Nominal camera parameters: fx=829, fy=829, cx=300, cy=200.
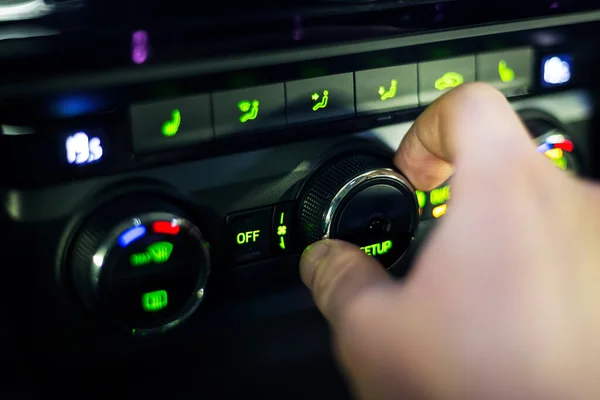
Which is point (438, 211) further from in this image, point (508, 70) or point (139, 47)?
point (139, 47)

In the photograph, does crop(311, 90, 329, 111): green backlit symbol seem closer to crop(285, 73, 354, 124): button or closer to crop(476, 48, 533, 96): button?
crop(285, 73, 354, 124): button

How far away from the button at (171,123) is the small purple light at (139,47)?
3 cm

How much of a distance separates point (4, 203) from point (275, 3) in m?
0.21

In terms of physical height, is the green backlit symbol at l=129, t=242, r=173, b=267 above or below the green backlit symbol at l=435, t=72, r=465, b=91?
below

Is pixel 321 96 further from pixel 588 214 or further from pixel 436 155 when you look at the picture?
pixel 588 214

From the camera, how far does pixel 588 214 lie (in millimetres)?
482

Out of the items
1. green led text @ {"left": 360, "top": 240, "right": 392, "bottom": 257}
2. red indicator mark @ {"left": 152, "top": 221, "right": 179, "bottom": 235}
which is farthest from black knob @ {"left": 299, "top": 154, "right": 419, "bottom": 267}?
red indicator mark @ {"left": 152, "top": 221, "right": 179, "bottom": 235}

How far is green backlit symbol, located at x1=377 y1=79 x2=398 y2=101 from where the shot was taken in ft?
2.01

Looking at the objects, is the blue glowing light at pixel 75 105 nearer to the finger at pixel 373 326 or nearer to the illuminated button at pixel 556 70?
the finger at pixel 373 326

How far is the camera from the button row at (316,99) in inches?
21.3

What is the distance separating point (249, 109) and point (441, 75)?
159 millimetres

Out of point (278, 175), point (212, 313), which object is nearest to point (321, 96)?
point (278, 175)

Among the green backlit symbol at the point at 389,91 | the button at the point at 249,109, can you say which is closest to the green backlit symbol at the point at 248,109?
the button at the point at 249,109

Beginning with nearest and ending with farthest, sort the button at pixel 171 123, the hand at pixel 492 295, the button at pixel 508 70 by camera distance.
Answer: the hand at pixel 492 295
the button at pixel 171 123
the button at pixel 508 70
